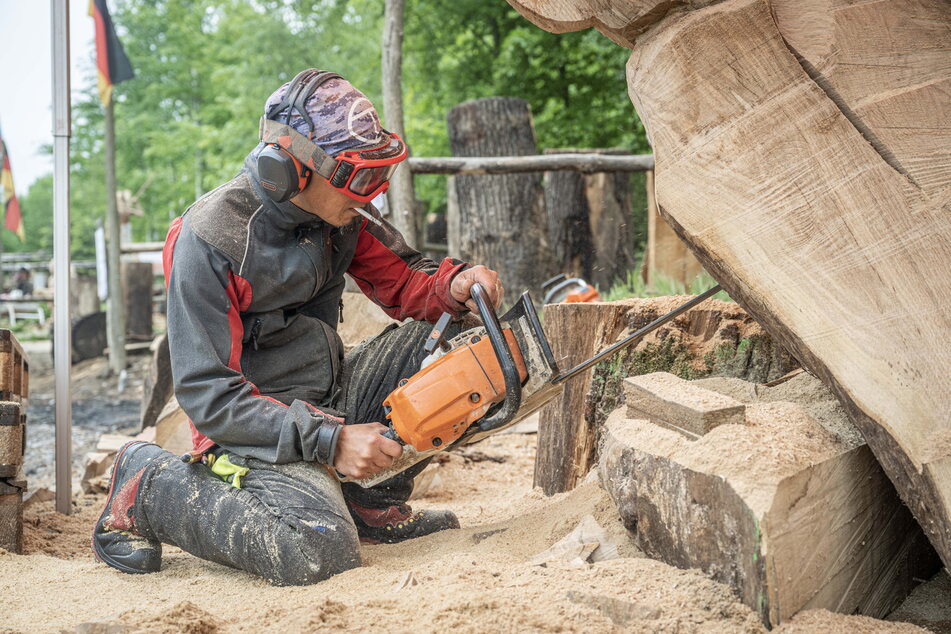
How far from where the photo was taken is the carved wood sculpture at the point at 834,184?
1.69 meters

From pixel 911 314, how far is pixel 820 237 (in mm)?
255

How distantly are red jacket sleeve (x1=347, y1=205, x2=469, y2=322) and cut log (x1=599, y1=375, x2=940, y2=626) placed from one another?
41.1 inches

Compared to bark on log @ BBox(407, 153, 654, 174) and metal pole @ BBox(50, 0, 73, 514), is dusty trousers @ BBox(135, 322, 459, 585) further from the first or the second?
bark on log @ BBox(407, 153, 654, 174)

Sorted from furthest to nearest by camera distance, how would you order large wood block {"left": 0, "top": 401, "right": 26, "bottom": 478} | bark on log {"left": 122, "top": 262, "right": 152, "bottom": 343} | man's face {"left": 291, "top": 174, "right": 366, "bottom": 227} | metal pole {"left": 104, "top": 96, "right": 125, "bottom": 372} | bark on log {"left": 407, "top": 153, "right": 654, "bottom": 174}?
1. bark on log {"left": 122, "top": 262, "right": 152, "bottom": 343}
2. metal pole {"left": 104, "top": 96, "right": 125, "bottom": 372}
3. bark on log {"left": 407, "top": 153, "right": 654, "bottom": 174}
4. large wood block {"left": 0, "top": 401, "right": 26, "bottom": 478}
5. man's face {"left": 291, "top": 174, "right": 366, "bottom": 227}

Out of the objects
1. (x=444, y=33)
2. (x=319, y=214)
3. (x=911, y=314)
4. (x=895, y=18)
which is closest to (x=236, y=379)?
(x=319, y=214)

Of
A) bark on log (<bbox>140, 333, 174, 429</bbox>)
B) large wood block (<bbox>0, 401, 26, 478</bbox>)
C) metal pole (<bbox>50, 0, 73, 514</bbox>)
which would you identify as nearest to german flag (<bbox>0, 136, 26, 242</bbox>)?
bark on log (<bbox>140, 333, 174, 429</bbox>)

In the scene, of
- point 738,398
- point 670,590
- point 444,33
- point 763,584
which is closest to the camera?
point 763,584

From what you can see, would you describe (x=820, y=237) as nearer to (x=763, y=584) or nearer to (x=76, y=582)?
(x=763, y=584)

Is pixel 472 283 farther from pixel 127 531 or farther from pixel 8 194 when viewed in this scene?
pixel 8 194

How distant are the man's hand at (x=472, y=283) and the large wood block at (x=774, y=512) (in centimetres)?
78

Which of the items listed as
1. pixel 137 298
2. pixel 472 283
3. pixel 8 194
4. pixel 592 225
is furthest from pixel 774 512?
pixel 137 298

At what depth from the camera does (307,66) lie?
14984mm

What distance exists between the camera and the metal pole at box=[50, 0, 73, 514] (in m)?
3.25

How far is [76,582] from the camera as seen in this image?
2293mm
